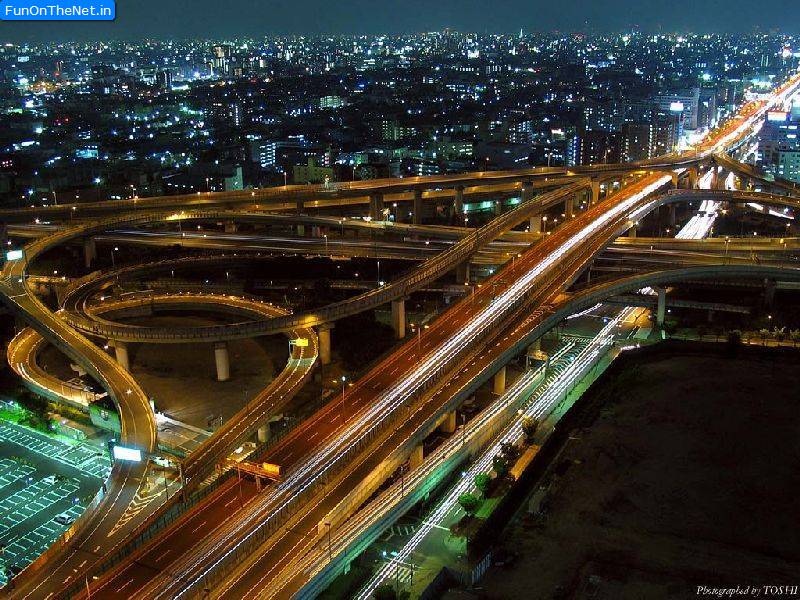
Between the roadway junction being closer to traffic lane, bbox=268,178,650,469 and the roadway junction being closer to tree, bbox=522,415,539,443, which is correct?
traffic lane, bbox=268,178,650,469

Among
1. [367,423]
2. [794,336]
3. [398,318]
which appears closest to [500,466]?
[367,423]

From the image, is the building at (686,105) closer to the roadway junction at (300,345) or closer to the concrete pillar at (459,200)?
the roadway junction at (300,345)

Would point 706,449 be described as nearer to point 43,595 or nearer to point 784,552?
point 784,552

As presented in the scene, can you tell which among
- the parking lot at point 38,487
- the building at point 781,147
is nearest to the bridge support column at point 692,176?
the building at point 781,147

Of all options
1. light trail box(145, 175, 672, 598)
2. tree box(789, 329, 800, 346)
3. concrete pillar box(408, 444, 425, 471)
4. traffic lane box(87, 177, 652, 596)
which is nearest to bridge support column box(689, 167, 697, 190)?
traffic lane box(87, 177, 652, 596)

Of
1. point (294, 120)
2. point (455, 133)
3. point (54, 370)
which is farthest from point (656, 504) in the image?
point (294, 120)

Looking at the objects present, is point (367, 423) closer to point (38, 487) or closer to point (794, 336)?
point (38, 487)

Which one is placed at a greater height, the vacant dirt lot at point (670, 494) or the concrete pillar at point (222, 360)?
the concrete pillar at point (222, 360)
